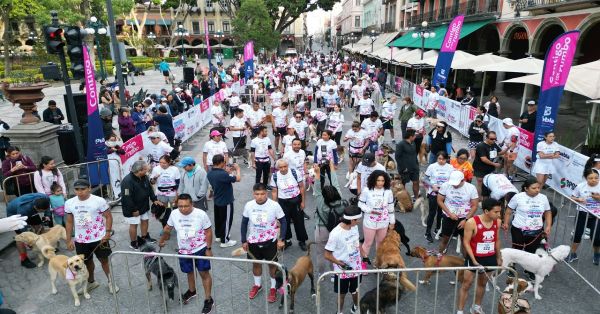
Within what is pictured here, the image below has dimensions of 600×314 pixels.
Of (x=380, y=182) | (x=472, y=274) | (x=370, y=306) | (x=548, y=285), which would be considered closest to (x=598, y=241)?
(x=548, y=285)

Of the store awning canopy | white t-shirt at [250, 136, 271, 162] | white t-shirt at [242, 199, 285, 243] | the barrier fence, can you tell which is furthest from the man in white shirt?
the store awning canopy

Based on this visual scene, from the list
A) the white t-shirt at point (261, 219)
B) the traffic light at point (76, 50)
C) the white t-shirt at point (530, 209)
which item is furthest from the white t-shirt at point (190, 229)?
the traffic light at point (76, 50)

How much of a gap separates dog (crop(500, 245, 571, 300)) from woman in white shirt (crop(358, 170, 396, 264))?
160 cm

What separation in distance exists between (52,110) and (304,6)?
41304mm

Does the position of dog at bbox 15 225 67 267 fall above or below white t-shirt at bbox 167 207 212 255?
below

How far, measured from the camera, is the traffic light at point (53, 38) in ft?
25.2

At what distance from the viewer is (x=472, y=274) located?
4.79 metres

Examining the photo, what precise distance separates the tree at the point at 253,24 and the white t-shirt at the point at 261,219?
36.4 metres

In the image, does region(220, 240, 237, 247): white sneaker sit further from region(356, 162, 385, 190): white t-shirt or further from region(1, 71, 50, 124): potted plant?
region(1, 71, 50, 124): potted plant

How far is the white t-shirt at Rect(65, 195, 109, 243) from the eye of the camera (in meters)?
5.41

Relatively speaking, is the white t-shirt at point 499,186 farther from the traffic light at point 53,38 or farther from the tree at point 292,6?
the tree at point 292,6

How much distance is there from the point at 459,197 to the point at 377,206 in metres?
1.29

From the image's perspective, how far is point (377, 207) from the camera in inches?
226

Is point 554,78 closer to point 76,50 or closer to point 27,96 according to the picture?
point 76,50
